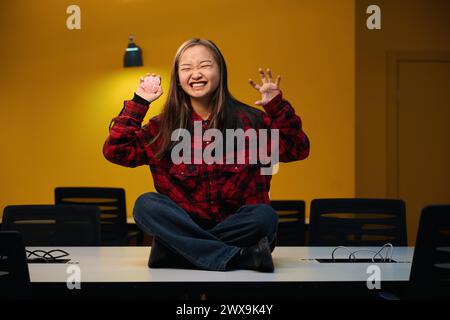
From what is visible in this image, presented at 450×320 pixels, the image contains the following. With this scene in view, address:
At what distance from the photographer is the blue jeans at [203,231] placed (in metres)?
2.16

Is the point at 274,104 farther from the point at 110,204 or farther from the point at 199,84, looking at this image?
the point at 110,204

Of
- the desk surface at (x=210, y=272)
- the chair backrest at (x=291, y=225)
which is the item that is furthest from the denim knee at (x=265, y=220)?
the chair backrest at (x=291, y=225)

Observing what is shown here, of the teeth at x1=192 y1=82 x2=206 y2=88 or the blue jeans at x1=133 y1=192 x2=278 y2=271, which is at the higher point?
the teeth at x1=192 y1=82 x2=206 y2=88

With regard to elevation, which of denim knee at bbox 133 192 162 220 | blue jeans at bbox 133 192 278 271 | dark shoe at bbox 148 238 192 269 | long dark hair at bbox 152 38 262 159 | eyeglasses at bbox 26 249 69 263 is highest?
long dark hair at bbox 152 38 262 159

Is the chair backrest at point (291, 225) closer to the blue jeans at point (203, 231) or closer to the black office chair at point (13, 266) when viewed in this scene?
the blue jeans at point (203, 231)

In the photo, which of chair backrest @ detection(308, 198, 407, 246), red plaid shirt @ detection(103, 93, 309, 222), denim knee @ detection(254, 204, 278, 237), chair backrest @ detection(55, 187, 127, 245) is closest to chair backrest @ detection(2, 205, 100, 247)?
red plaid shirt @ detection(103, 93, 309, 222)

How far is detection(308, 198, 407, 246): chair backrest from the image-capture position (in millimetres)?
3154

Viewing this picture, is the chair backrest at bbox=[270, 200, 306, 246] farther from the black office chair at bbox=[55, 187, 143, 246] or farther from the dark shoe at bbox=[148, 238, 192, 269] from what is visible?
the dark shoe at bbox=[148, 238, 192, 269]

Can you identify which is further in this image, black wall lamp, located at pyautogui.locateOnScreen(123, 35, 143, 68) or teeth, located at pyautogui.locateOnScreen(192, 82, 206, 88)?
black wall lamp, located at pyautogui.locateOnScreen(123, 35, 143, 68)

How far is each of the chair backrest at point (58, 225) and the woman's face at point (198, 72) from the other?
907mm

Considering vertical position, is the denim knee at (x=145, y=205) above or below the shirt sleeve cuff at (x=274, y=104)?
below

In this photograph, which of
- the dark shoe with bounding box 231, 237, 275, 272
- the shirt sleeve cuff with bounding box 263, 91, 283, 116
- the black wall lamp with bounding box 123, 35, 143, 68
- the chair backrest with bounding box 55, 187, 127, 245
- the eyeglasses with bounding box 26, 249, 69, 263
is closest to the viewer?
the dark shoe with bounding box 231, 237, 275, 272

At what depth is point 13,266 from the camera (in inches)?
74.2

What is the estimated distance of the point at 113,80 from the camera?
5.48 meters
